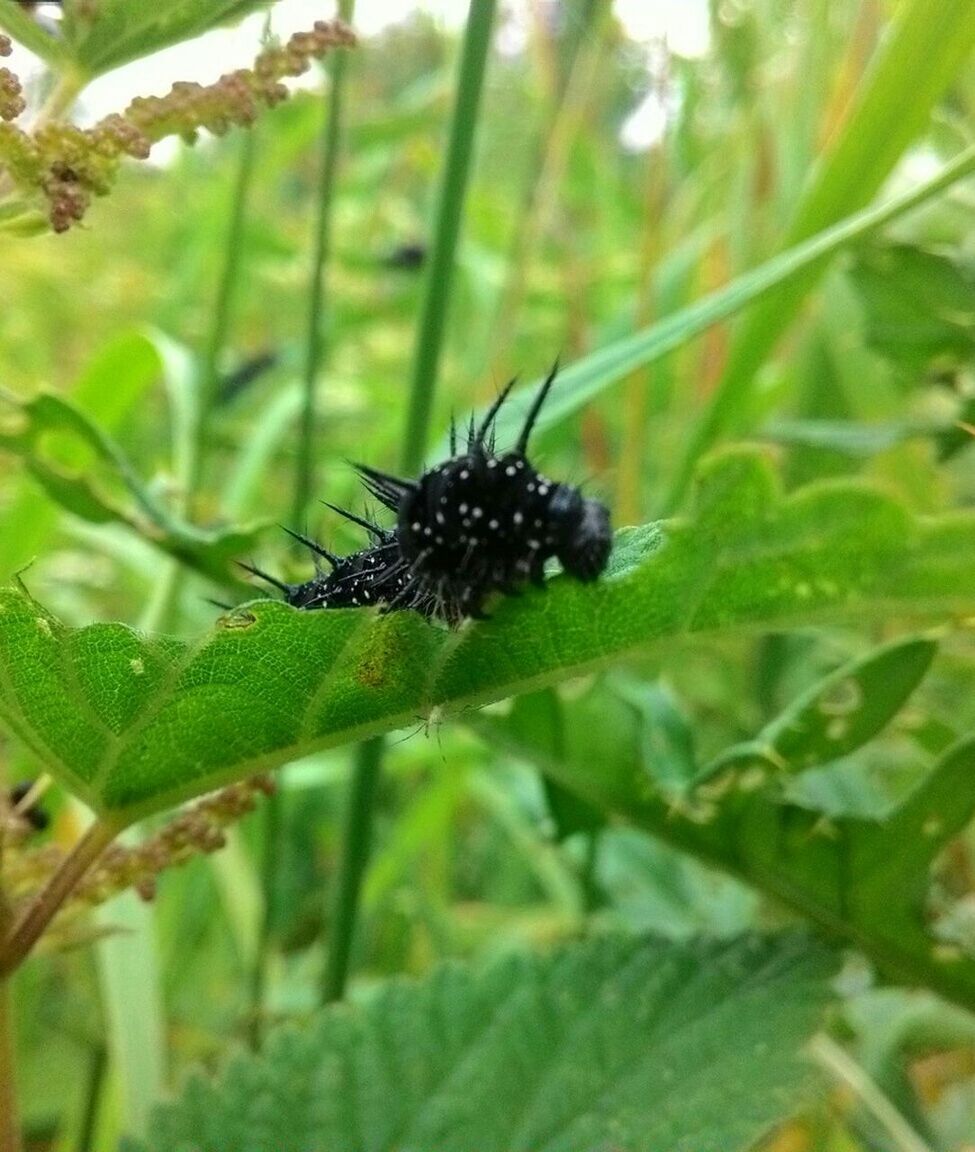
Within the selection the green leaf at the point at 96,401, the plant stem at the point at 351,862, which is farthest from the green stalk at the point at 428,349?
the green leaf at the point at 96,401

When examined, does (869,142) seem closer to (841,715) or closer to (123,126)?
(841,715)

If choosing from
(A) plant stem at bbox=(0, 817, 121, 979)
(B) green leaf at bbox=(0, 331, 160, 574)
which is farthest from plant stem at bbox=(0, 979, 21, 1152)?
(B) green leaf at bbox=(0, 331, 160, 574)

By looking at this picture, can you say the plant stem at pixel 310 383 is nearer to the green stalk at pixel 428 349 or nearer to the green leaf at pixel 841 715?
the green stalk at pixel 428 349

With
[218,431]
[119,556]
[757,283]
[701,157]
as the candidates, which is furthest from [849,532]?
[218,431]

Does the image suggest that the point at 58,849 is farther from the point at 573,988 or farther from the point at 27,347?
the point at 27,347

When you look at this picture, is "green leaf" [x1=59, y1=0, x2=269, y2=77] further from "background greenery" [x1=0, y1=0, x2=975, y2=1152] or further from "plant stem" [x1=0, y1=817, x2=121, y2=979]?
"plant stem" [x1=0, y1=817, x2=121, y2=979]

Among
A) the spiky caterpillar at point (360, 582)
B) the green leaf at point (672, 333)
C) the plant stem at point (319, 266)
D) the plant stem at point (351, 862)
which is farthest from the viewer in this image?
the plant stem at point (319, 266)
